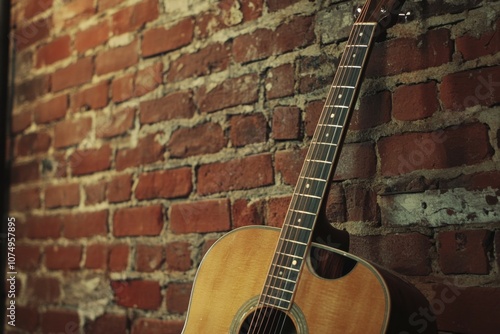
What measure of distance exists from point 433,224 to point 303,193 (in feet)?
0.92

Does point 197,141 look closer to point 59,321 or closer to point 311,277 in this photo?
point 311,277

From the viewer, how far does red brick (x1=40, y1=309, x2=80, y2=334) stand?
1.65 m

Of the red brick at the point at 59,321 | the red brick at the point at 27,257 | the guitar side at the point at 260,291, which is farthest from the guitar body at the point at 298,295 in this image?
the red brick at the point at 27,257

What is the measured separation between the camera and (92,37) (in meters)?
1.75

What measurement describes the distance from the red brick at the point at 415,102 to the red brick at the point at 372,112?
16mm

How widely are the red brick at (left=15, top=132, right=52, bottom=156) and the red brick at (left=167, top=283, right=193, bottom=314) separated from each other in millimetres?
751

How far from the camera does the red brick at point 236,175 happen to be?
4.27 feet

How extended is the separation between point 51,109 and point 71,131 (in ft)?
0.50

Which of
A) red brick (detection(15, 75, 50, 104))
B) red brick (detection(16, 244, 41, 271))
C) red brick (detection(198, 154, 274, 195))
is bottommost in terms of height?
red brick (detection(16, 244, 41, 271))

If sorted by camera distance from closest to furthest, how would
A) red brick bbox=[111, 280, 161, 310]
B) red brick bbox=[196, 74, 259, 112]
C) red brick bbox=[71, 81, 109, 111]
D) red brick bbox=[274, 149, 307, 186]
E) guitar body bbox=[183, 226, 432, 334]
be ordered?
guitar body bbox=[183, 226, 432, 334] → red brick bbox=[274, 149, 307, 186] → red brick bbox=[196, 74, 259, 112] → red brick bbox=[111, 280, 161, 310] → red brick bbox=[71, 81, 109, 111]

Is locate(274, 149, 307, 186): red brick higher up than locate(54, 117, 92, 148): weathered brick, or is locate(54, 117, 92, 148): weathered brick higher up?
locate(54, 117, 92, 148): weathered brick

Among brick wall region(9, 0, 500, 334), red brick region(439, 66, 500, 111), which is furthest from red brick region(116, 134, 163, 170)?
red brick region(439, 66, 500, 111)

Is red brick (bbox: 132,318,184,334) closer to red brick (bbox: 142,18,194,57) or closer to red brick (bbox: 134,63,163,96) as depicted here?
red brick (bbox: 134,63,163,96)

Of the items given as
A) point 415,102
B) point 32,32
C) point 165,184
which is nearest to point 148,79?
point 165,184
